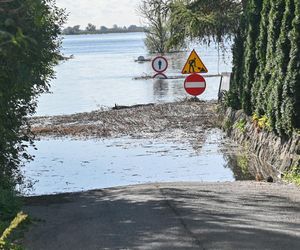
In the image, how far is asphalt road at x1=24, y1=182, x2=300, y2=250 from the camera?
7.26m

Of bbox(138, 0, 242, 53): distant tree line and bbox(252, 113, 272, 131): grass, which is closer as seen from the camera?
bbox(252, 113, 272, 131): grass

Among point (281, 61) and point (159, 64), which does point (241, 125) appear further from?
point (159, 64)

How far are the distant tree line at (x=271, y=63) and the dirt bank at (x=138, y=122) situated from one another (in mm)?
3694

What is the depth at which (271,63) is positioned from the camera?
53.2ft

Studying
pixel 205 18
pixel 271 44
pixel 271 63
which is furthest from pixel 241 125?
pixel 205 18

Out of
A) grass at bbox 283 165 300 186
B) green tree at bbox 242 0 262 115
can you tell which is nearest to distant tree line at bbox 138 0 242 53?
green tree at bbox 242 0 262 115

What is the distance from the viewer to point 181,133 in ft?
75.5

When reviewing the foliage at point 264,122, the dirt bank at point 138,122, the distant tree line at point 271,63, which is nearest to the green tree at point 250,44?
the distant tree line at point 271,63

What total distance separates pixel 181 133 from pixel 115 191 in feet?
36.4

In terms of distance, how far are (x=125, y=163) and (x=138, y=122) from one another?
347 inches

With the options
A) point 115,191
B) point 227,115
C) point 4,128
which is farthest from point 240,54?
point 4,128

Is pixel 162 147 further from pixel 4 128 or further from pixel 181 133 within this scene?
pixel 4 128

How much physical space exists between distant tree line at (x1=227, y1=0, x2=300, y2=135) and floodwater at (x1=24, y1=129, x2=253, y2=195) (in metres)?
1.45

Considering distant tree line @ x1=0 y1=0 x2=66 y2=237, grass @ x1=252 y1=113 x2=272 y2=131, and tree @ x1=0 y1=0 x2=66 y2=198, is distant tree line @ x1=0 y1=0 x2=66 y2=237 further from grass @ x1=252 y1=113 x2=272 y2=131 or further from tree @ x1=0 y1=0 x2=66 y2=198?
grass @ x1=252 y1=113 x2=272 y2=131
